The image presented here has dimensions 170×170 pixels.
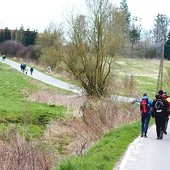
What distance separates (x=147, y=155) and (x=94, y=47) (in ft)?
74.2

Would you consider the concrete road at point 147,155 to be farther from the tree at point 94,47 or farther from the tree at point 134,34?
the tree at point 134,34

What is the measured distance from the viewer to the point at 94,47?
35875 millimetres

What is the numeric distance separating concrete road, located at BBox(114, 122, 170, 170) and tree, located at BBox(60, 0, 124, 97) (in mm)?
18273

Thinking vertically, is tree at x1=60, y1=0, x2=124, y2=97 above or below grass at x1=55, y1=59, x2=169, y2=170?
above

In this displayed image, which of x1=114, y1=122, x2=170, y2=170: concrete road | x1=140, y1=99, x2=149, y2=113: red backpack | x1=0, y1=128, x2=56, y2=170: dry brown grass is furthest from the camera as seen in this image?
x1=140, y1=99, x2=149, y2=113: red backpack

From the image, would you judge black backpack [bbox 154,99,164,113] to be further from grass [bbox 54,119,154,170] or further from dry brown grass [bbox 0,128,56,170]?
dry brown grass [bbox 0,128,56,170]

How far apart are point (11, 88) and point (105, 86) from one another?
11761 mm

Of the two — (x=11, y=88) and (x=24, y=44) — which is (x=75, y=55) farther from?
(x=24, y=44)

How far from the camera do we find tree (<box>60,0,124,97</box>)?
35500mm

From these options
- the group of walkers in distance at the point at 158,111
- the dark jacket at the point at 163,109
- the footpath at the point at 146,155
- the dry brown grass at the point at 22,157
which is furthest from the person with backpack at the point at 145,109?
the dry brown grass at the point at 22,157

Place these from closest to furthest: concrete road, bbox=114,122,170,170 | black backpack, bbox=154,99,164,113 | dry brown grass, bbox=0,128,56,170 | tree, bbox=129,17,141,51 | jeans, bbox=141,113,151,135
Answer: dry brown grass, bbox=0,128,56,170, concrete road, bbox=114,122,170,170, black backpack, bbox=154,99,164,113, jeans, bbox=141,113,151,135, tree, bbox=129,17,141,51

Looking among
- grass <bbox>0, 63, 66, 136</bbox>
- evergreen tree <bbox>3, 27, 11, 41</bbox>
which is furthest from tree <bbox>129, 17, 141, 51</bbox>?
grass <bbox>0, 63, 66, 136</bbox>

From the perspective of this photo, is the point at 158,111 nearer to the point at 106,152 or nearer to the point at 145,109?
the point at 145,109

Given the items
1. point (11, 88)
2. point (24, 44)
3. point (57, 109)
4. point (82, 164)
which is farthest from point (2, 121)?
point (24, 44)
